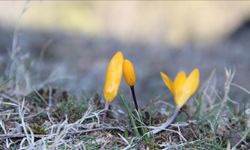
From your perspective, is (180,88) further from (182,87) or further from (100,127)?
(100,127)

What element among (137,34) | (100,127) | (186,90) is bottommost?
(137,34)

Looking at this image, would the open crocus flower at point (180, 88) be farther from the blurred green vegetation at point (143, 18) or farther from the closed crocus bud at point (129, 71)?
the blurred green vegetation at point (143, 18)

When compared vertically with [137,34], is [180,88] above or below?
above

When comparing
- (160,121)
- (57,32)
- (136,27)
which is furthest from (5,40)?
(160,121)

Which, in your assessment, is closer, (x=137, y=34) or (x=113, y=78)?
(x=113, y=78)

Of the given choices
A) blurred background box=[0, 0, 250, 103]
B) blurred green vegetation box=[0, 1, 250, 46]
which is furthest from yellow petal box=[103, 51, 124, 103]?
blurred green vegetation box=[0, 1, 250, 46]

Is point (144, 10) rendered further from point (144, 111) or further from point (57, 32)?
point (144, 111)

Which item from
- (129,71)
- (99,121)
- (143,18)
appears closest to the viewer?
(129,71)

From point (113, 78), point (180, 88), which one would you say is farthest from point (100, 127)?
point (180, 88)
